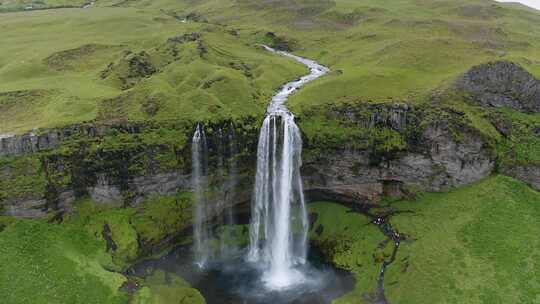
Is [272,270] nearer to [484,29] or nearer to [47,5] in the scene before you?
[484,29]

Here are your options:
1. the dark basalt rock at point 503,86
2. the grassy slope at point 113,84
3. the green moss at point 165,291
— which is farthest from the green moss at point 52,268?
the dark basalt rock at point 503,86

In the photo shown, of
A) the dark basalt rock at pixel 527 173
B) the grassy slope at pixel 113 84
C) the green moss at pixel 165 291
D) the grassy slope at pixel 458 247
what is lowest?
the green moss at pixel 165 291

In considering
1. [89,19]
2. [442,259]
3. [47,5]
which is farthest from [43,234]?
[47,5]

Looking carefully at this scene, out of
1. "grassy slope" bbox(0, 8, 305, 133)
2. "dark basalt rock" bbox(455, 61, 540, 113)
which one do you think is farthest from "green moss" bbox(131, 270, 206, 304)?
"dark basalt rock" bbox(455, 61, 540, 113)

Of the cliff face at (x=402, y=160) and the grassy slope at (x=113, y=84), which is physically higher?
the grassy slope at (x=113, y=84)

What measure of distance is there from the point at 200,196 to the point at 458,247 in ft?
81.2

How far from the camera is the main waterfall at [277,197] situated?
144 ft

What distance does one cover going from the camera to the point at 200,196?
43.5 meters

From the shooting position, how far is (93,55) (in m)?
64.2

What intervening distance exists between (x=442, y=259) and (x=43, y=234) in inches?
1360

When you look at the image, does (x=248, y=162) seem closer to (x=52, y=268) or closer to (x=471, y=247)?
(x=52, y=268)

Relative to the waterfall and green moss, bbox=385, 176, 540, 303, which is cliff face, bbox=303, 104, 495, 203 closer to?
green moss, bbox=385, 176, 540, 303

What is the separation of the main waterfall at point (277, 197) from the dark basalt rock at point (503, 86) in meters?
20.0

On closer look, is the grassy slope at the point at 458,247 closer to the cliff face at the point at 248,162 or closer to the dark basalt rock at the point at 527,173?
the dark basalt rock at the point at 527,173
